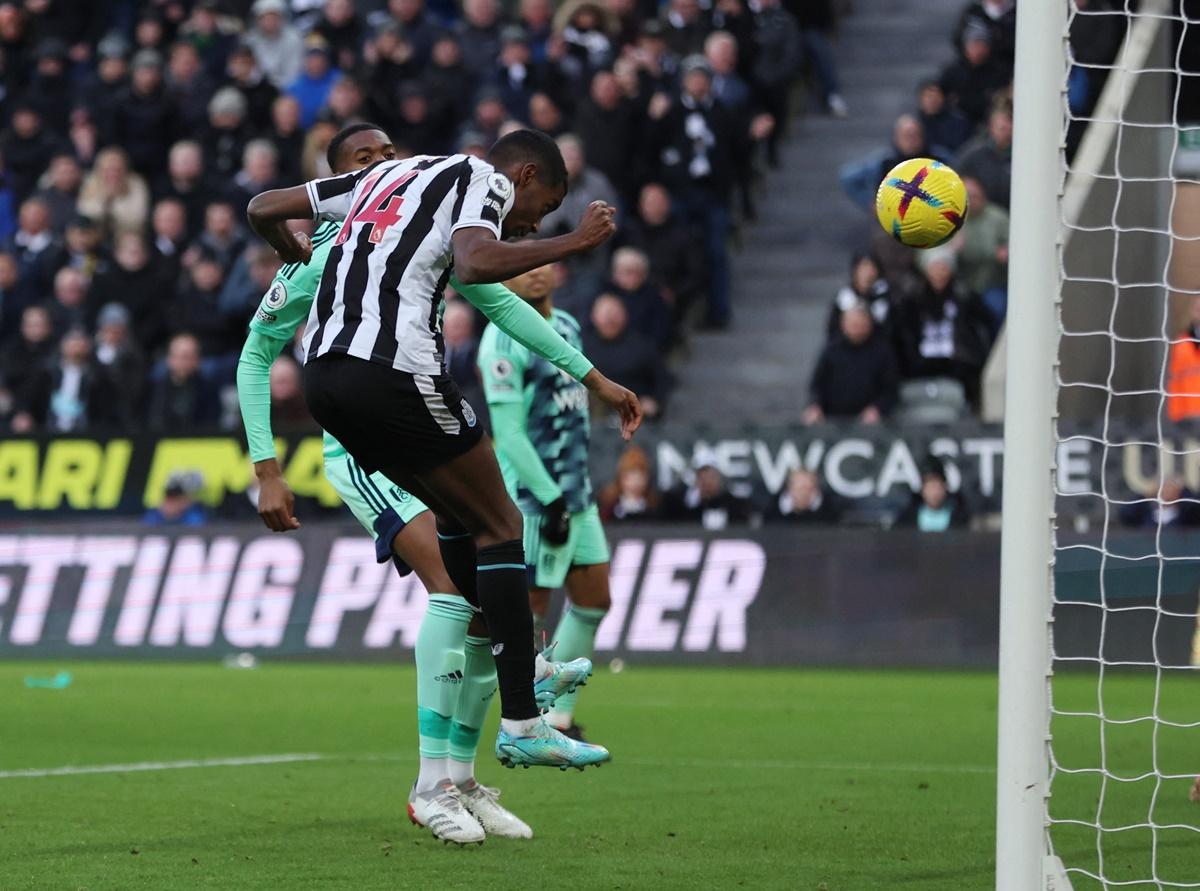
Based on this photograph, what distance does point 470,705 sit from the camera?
280 inches

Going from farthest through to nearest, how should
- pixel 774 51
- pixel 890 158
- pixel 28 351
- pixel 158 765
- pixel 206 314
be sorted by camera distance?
pixel 774 51 < pixel 28 351 < pixel 206 314 < pixel 890 158 < pixel 158 765

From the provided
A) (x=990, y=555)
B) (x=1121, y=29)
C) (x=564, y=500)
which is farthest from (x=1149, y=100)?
(x=564, y=500)

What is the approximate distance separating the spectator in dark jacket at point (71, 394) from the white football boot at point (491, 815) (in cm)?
1112

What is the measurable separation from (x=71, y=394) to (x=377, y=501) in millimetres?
10438

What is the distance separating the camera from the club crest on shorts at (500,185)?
637 centimetres

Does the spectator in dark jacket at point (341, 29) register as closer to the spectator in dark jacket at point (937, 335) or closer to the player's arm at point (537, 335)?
the spectator in dark jacket at point (937, 335)

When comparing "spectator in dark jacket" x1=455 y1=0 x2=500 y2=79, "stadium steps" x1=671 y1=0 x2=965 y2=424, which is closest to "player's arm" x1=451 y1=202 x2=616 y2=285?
"stadium steps" x1=671 y1=0 x2=965 y2=424

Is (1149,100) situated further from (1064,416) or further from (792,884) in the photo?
(792,884)

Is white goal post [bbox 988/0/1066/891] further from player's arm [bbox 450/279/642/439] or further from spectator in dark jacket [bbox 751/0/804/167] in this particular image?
spectator in dark jacket [bbox 751/0/804/167]

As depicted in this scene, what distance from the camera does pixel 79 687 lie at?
13367mm

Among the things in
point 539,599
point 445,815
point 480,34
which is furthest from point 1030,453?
point 480,34

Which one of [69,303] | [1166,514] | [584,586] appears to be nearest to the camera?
[584,586]

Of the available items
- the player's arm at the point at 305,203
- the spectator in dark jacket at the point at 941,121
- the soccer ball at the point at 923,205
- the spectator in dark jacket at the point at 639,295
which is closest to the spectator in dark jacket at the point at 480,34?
the spectator in dark jacket at the point at 639,295

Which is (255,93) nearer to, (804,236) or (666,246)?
(666,246)
